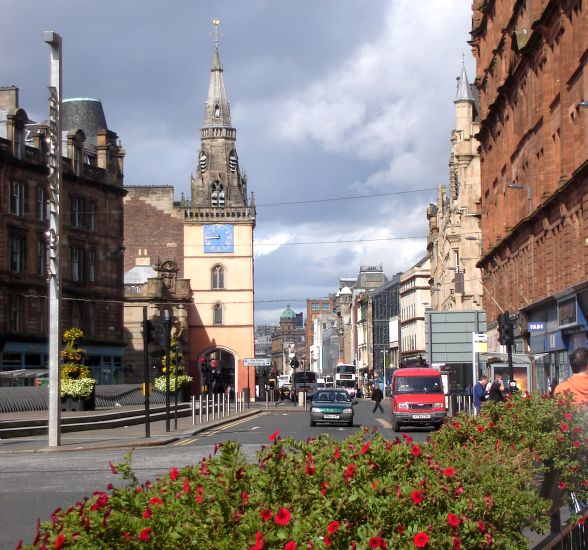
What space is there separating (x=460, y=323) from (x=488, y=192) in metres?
18.2

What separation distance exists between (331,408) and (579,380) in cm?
3064

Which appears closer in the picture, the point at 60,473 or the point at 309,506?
the point at 309,506

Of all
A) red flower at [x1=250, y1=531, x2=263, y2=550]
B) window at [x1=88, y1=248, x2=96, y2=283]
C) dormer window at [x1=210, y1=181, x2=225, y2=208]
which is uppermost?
dormer window at [x1=210, y1=181, x2=225, y2=208]

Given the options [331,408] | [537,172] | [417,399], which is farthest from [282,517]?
[537,172]

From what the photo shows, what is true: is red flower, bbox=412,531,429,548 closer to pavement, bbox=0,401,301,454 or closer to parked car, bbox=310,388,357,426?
pavement, bbox=0,401,301,454

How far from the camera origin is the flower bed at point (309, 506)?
495 cm

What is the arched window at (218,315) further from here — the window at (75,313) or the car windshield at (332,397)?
the car windshield at (332,397)

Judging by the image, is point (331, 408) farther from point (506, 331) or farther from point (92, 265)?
point (92, 265)

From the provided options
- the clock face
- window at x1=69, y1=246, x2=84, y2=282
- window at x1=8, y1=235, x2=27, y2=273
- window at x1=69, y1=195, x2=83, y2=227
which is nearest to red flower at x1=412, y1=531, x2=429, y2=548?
window at x1=8, y1=235, x2=27, y2=273

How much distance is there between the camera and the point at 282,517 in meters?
5.04

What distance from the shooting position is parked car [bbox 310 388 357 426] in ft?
135

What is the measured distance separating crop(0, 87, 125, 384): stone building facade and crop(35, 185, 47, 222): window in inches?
2.3

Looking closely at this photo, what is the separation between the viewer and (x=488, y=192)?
6147 cm

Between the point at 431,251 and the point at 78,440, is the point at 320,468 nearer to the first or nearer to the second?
the point at 78,440
